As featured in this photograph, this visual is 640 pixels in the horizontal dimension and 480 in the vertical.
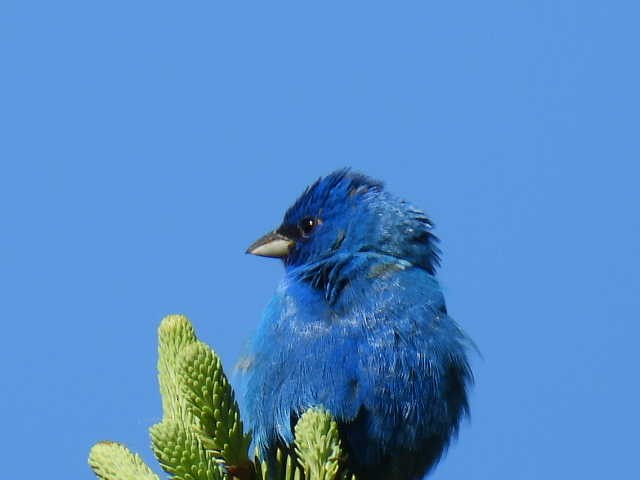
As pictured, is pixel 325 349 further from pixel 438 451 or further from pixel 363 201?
pixel 363 201

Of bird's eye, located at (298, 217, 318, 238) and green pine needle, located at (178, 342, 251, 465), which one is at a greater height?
bird's eye, located at (298, 217, 318, 238)

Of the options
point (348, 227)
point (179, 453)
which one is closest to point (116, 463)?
point (179, 453)

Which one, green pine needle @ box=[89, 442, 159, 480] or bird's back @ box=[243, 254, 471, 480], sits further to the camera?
bird's back @ box=[243, 254, 471, 480]

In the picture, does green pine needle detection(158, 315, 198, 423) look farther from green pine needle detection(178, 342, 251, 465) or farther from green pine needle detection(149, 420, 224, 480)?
green pine needle detection(149, 420, 224, 480)

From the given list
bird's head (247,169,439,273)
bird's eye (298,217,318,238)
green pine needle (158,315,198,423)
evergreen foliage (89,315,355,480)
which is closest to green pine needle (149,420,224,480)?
evergreen foliage (89,315,355,480)

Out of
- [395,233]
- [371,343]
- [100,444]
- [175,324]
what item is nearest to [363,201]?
[395,233]

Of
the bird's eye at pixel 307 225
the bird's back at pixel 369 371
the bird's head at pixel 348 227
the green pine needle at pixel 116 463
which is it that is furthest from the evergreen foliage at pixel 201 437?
the bird's eye at pixel 307 225
